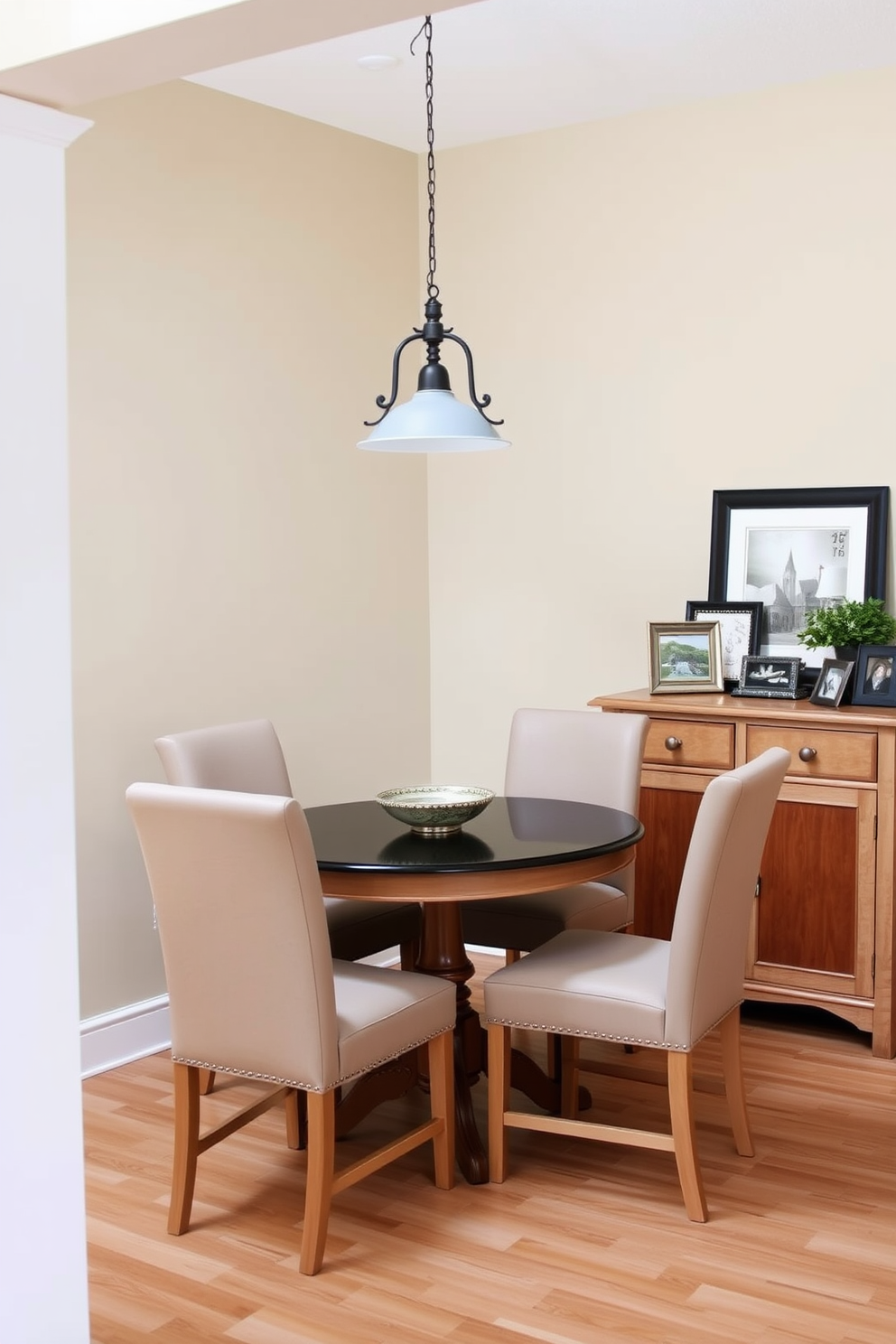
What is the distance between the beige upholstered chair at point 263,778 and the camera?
3.38 meters

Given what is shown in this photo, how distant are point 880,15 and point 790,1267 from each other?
9.87 ft

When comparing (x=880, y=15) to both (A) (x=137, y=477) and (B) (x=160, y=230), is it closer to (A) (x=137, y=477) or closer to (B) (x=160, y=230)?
(B) (x=160, y=230)

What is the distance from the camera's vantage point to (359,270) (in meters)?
4.59

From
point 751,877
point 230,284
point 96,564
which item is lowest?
point 751,877

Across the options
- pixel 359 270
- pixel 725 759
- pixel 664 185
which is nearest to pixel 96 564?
pixel 359 270

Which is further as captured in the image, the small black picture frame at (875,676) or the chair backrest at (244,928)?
the small black picture frame at (875,676)

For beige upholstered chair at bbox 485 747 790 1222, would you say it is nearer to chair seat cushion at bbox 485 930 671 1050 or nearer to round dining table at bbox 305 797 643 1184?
chair seat cushion at bbox 485 930 671 1050

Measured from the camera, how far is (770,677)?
13.1 ft

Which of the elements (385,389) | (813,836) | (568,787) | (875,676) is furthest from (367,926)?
(385,389)

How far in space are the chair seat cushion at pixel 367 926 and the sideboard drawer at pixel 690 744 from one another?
87cm

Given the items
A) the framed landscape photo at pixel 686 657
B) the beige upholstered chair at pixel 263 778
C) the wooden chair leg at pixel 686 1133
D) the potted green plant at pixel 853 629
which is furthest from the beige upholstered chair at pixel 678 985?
the framed landscape photo at pixel 686 657

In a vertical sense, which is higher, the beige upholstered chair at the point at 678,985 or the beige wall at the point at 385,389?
the beige wall at the point at 385,389

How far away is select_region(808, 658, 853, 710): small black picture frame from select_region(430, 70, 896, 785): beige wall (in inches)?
14.5

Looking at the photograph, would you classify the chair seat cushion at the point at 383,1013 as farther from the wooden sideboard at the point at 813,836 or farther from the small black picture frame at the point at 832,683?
the small black picture frame at the point at 832,683
